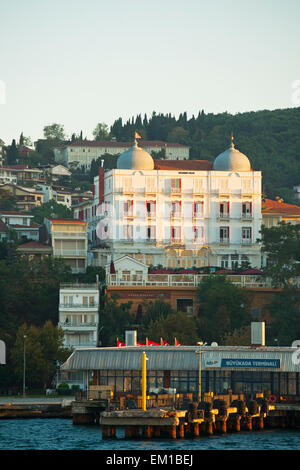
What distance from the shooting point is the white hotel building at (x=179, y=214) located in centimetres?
13838

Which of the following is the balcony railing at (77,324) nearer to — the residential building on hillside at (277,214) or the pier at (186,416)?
the residential building on hillside at (277,214)

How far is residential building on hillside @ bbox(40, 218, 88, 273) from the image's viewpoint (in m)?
140

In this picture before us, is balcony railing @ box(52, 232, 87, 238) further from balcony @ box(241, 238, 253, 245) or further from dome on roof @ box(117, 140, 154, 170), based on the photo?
balcony @ box(241, 238, 253, 245)

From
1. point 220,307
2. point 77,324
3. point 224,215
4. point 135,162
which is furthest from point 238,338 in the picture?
point 135,162

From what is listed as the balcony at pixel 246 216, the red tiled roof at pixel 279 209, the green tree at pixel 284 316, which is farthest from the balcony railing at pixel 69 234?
the green tree at pixel 284 316

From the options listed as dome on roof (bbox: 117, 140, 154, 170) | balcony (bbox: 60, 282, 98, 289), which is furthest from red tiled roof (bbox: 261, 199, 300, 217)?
balcony (bbox: 60, 282, 98, 289)

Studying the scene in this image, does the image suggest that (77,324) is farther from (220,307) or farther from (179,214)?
(179,214)

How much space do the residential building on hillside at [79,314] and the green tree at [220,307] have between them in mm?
11012

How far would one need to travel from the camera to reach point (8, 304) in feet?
399

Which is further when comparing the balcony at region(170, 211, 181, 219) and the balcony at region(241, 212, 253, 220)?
the balcony at region(241, 212, 253, 220)

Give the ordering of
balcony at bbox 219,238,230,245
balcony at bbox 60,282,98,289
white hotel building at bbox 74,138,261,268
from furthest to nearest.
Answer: balcony at bbox 219,238,230,245
white hotel building at bbox 74,138,261,268
balcony at bbox 60,282,98,289

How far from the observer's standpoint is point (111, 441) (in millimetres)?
76438

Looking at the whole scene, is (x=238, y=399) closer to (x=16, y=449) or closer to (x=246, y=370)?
(x=246, y=370)

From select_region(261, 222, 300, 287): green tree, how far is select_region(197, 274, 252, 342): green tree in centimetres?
402
